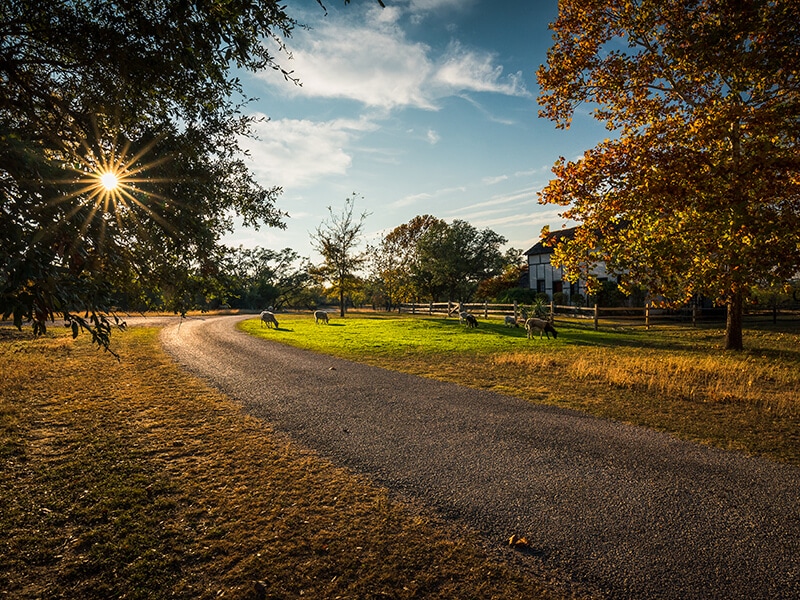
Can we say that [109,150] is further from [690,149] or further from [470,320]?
[470,320]

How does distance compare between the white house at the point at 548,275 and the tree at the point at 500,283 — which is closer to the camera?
the white house at the point at 548,275

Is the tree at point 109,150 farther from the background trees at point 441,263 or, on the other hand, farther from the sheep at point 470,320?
the background trees at point 441,263

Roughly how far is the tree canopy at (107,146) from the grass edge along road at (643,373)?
7166mm

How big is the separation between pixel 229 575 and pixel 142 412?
5.48 meters

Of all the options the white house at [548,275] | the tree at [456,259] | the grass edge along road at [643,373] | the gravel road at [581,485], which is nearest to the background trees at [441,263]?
the tree at [456,259]

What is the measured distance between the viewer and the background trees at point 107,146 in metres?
3.81

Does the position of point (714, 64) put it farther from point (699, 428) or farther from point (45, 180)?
point (45, 180)

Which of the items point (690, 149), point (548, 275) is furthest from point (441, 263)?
point (690, 149)

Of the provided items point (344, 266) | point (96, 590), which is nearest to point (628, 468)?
point (96, 590)

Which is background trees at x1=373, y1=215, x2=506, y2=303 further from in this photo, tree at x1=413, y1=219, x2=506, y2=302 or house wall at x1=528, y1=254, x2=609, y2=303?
house wall at x1=528, y1=254, x2=609, y2=303

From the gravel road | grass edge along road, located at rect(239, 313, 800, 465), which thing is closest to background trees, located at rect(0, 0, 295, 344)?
the gravel road

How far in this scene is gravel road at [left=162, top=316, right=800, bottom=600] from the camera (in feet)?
10.5

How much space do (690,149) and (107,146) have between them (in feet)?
46.7

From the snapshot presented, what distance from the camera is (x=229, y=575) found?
316 cm
